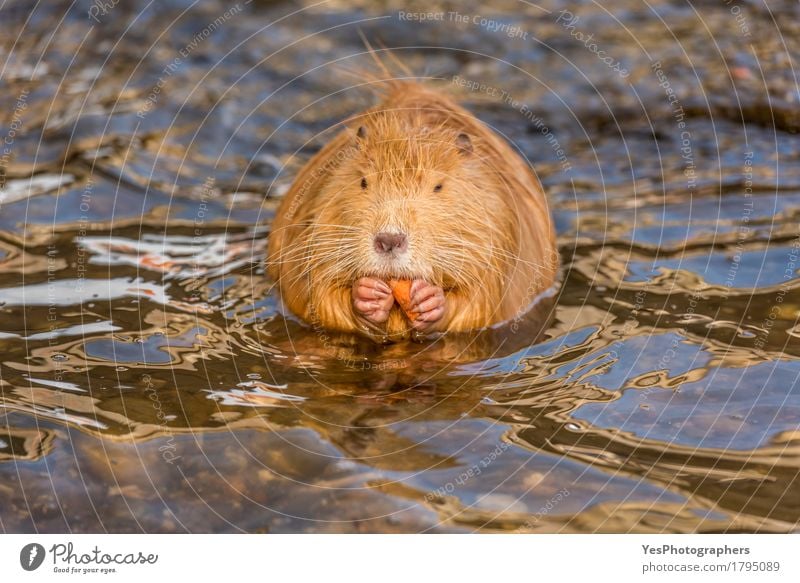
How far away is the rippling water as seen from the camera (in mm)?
4922

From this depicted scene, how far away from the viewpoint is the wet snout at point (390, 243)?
635cm

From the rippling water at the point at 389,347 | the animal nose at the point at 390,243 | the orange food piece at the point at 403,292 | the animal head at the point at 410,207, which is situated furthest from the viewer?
the orange food piece at the point at 403,292

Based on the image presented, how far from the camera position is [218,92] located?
11.3 meters

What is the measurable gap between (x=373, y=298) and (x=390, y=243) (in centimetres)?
46

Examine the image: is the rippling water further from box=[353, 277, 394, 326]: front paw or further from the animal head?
the animal head

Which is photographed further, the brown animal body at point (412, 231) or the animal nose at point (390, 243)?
the brown animal body at point (412, 231)

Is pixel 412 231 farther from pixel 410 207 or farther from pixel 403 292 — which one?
pixel 403 292

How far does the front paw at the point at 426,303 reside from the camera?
662 centimetres

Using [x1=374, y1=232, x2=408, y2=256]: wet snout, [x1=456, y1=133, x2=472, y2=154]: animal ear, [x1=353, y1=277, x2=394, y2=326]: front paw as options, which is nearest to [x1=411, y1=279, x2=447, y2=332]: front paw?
[x1=353, y1=277, x2=394, y2=326]: front paw

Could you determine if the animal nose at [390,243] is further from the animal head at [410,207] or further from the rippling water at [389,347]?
the rippling water at [389,347]

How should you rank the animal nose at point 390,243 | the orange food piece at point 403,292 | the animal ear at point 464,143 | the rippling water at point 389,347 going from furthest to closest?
the animal ear at point 464,143
the orange food piece at point 403,292
the animal nose at point 390,243
the rippling water at point 389,347

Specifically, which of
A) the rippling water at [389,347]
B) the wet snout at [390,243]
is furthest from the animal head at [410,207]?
the rippling water at [389,347]

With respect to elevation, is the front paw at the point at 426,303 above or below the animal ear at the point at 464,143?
below

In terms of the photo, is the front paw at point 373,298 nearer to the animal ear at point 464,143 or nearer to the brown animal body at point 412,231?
the brown animal body at point 412,231
